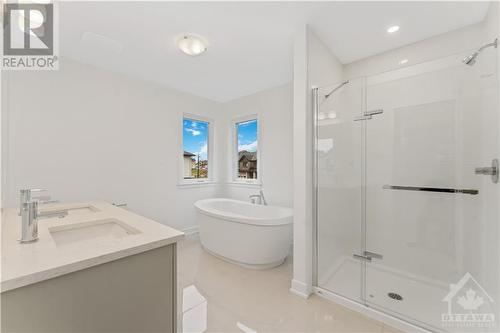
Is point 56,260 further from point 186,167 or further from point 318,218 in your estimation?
point 186,167

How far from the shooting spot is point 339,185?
223 centimetres

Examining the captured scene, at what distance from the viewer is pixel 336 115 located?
2.19 m

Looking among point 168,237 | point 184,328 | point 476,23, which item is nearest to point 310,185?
point 168,237

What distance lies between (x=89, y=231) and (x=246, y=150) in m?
2.79

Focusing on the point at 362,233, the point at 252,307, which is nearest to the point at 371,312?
the point at 362,233

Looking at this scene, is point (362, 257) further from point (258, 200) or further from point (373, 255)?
point (258, 200)

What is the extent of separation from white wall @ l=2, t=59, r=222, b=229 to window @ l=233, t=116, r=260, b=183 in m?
0.97

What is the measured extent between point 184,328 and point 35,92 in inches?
111

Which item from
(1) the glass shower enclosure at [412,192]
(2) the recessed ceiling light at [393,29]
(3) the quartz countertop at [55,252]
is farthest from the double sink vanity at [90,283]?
(2) the recessed ceiling light at [393,29]

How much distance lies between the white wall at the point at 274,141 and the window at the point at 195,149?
0.78m

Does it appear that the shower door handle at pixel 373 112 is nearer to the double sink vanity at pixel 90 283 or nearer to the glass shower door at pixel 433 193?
the glass shower door at pixel 433 193

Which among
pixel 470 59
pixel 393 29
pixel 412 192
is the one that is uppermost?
pixel 393 29

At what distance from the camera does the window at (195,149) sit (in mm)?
3603

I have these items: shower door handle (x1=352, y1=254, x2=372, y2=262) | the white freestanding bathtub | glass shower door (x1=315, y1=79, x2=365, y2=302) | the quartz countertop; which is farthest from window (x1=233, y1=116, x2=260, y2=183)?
the quartz countertop
